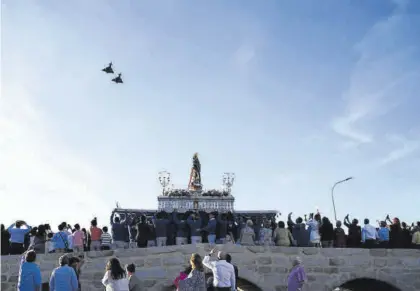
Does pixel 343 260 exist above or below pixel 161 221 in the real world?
below

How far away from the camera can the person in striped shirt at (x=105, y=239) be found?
1365 centimetres

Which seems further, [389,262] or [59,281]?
[389,262]

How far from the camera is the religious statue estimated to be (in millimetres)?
42013

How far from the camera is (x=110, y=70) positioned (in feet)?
56.2

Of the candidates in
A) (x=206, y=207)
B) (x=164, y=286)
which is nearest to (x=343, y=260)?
(x=164, y=286)

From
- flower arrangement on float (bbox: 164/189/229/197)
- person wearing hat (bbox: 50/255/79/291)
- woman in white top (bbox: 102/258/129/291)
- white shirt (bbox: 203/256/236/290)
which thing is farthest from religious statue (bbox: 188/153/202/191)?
woman in white top (bbox: 102/258/129/291)

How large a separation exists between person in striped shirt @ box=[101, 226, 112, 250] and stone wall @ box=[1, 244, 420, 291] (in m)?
0.86

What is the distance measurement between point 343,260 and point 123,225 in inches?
255

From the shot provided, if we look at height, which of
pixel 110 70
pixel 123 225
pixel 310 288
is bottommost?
pixel 310 288

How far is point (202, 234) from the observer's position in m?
14.2

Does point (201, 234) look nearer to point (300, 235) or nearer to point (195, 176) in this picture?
point (300, 235)

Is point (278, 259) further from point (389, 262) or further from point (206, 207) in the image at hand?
point (206, 207)

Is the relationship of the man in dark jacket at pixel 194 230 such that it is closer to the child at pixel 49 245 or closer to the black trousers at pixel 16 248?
the child at pixel 49 245

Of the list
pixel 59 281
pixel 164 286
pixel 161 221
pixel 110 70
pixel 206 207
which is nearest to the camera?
pixel 59 281
